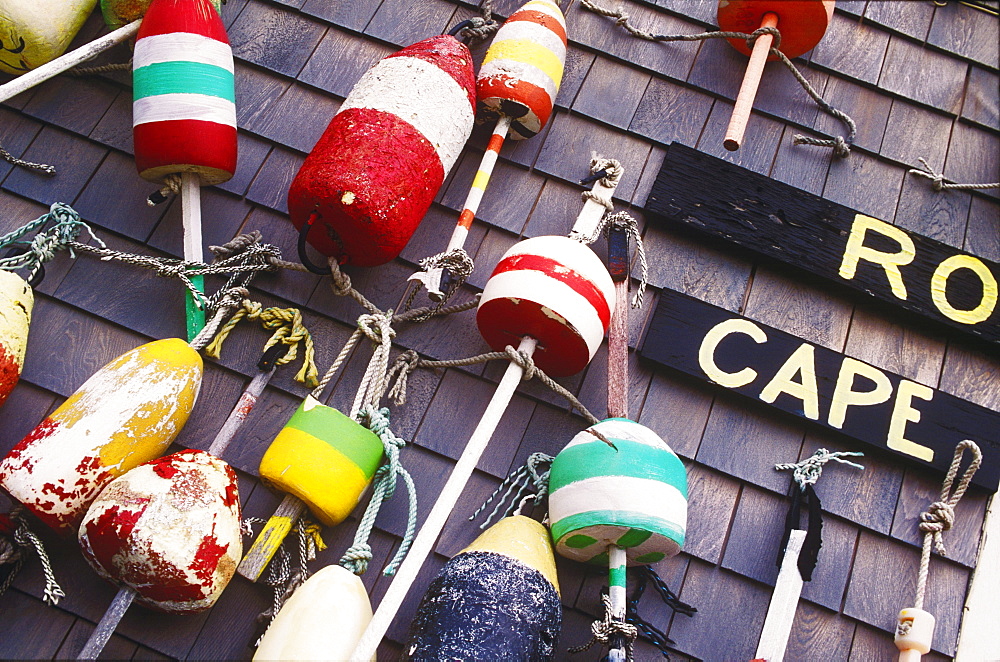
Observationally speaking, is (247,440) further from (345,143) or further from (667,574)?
(667,574)

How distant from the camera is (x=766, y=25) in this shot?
167 centimetres

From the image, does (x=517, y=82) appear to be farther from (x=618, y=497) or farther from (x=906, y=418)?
(x=906, y=418)

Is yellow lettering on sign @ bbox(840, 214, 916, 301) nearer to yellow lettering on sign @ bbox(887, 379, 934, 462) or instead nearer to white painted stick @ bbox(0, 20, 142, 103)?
yellow lettering on sign @ bbox(887, 379, 934, 462)

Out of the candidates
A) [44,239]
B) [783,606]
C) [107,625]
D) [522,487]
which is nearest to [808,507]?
[783,606]

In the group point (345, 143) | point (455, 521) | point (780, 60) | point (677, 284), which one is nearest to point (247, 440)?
point (455, 521)

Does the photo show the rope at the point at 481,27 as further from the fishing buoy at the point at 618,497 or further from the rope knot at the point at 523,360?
the fishing buoy at the point at 618,497

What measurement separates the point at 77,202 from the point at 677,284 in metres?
1.35

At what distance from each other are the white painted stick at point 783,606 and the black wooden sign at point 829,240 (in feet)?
1.98

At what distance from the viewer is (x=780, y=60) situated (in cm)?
173

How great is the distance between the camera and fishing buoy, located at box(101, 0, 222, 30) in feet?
5.39

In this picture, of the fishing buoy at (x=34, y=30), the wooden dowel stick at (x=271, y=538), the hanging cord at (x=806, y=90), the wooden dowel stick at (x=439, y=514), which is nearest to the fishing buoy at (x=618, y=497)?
the wooden dowel stick at (x=439, y=514)

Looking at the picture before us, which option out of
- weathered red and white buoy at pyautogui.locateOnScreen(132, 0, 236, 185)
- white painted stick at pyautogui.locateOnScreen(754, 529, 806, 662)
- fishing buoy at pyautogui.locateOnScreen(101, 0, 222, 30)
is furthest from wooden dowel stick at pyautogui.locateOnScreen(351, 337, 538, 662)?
fishing buoy at pyautogui.locateOnScreen(101, 0, 222, 30)

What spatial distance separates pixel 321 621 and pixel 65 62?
1346mm

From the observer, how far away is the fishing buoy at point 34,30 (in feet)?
5.06
